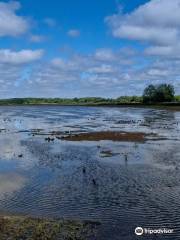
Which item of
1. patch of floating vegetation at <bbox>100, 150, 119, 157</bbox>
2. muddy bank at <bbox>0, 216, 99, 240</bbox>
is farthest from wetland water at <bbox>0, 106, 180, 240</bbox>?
muddy bank at <bbox>0, 216, 99, 240</bbox>

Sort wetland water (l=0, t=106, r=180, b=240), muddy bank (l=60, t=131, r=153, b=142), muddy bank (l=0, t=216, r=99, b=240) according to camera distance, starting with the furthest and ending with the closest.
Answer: muddy bank (l=60, t=131, r=153, b=142) < wetland water (l=0, t=106, r=180, b=240) < muddy bank (l=0, t=216, r=99, b=240)

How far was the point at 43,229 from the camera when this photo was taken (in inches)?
548

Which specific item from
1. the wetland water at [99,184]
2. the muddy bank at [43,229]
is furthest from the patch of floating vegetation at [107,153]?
the muddy bank at [43,229]

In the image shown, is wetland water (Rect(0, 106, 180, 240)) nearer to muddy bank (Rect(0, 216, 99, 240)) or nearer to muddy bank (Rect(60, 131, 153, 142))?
muddy bank (Rect(0, 216, 99, 240))

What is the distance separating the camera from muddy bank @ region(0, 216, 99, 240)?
13.3 metres

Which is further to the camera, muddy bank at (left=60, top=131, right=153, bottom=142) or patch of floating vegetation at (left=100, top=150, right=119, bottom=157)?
muddy bank at (left=60, top=131, right=153, bottom=142)

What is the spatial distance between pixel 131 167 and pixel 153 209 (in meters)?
9.88

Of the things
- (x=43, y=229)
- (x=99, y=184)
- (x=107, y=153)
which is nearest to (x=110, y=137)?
(x=107, y=153)

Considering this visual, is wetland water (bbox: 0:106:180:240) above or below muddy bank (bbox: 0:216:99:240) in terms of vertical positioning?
below

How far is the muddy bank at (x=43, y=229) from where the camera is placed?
1327 cm

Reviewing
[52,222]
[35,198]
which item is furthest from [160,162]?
[52,222]

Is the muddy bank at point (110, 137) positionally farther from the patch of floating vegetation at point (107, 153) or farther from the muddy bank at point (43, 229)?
the muddy bank at point (43, 229)

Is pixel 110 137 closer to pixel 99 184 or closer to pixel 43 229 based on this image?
pixel 99 184

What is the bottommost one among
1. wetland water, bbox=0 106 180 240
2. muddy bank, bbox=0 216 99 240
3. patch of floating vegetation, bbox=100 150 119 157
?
wetland water, bbox=0 106 180 240
